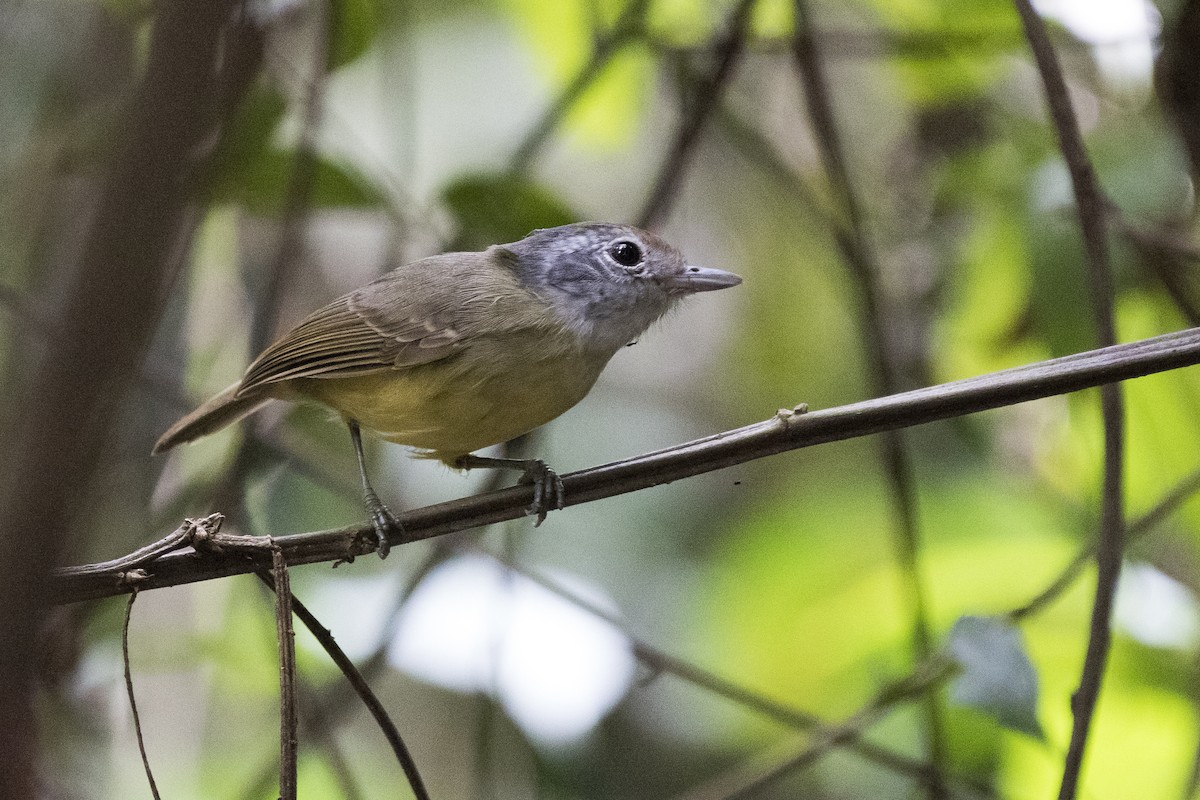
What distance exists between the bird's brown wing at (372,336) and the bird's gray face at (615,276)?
0.27 meters

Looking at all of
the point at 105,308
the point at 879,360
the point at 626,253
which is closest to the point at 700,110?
the point at 626,253

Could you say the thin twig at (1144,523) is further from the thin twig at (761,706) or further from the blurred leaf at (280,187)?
the blurred leaf at (280,187)

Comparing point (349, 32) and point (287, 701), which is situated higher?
point (349, 32)

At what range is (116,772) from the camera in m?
3.36

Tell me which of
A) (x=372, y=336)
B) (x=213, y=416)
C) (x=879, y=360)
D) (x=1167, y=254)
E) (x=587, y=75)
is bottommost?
(x=213, y=416)

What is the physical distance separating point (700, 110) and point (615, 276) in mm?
862

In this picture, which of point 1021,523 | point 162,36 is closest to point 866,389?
point 1021,523

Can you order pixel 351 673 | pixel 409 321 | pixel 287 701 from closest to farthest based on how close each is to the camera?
pixel 287 701, pixel 351 673, pixel 409 321

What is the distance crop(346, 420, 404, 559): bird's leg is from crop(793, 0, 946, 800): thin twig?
140 centimetres

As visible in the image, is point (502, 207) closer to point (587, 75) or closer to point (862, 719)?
point (587, 75)

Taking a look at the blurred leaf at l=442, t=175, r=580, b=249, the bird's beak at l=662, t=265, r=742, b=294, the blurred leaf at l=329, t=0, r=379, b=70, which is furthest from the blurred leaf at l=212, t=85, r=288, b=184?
the bird's beak at l=662, t=265, r=742, b=294

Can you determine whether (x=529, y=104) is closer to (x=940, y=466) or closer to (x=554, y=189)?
(x=554, y=189)

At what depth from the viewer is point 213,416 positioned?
116 inches

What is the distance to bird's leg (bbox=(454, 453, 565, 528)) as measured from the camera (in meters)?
1.99
